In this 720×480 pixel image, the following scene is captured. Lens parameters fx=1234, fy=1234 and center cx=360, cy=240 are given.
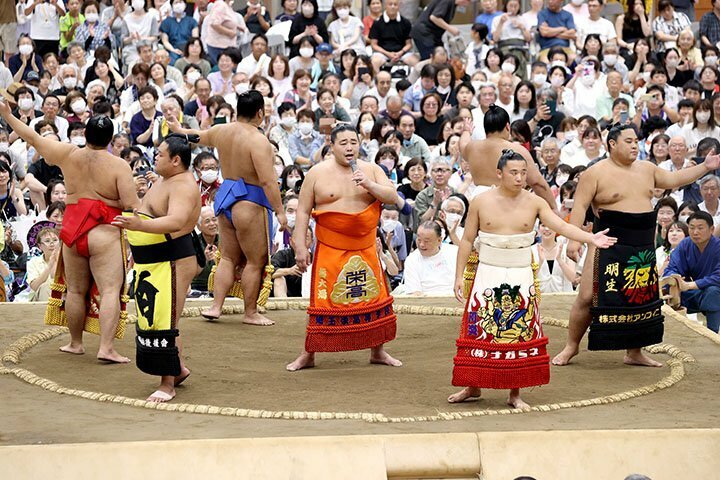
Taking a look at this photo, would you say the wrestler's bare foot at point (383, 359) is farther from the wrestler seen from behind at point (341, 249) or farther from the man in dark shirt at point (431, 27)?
the man in dark shirt at point (431, 27)

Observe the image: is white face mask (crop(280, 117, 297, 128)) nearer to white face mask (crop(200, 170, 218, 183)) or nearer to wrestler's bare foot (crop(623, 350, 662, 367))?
white face mask (crop(200, 170, 218, 183))

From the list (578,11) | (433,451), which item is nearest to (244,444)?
(433,451)

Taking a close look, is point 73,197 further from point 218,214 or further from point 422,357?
point 422,357

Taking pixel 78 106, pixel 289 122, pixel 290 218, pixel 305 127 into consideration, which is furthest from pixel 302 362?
pixel 78 106

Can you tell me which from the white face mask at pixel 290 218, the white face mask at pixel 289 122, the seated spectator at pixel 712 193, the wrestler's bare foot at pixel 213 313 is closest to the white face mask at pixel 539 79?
the white face mask at pixel 289 122

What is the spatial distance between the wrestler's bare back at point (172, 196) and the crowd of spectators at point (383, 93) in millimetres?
1822

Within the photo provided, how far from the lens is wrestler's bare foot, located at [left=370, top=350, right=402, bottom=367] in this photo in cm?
453

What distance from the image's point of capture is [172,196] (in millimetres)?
3961

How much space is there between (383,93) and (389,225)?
2.38 m

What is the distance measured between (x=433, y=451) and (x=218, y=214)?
6.68 ft

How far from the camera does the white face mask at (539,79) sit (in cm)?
836

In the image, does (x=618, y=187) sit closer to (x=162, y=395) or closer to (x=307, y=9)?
(x=162, y=395)

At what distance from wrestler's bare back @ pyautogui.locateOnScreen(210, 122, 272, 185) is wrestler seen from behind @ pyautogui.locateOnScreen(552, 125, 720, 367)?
1.32m

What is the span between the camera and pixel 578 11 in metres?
9.67
